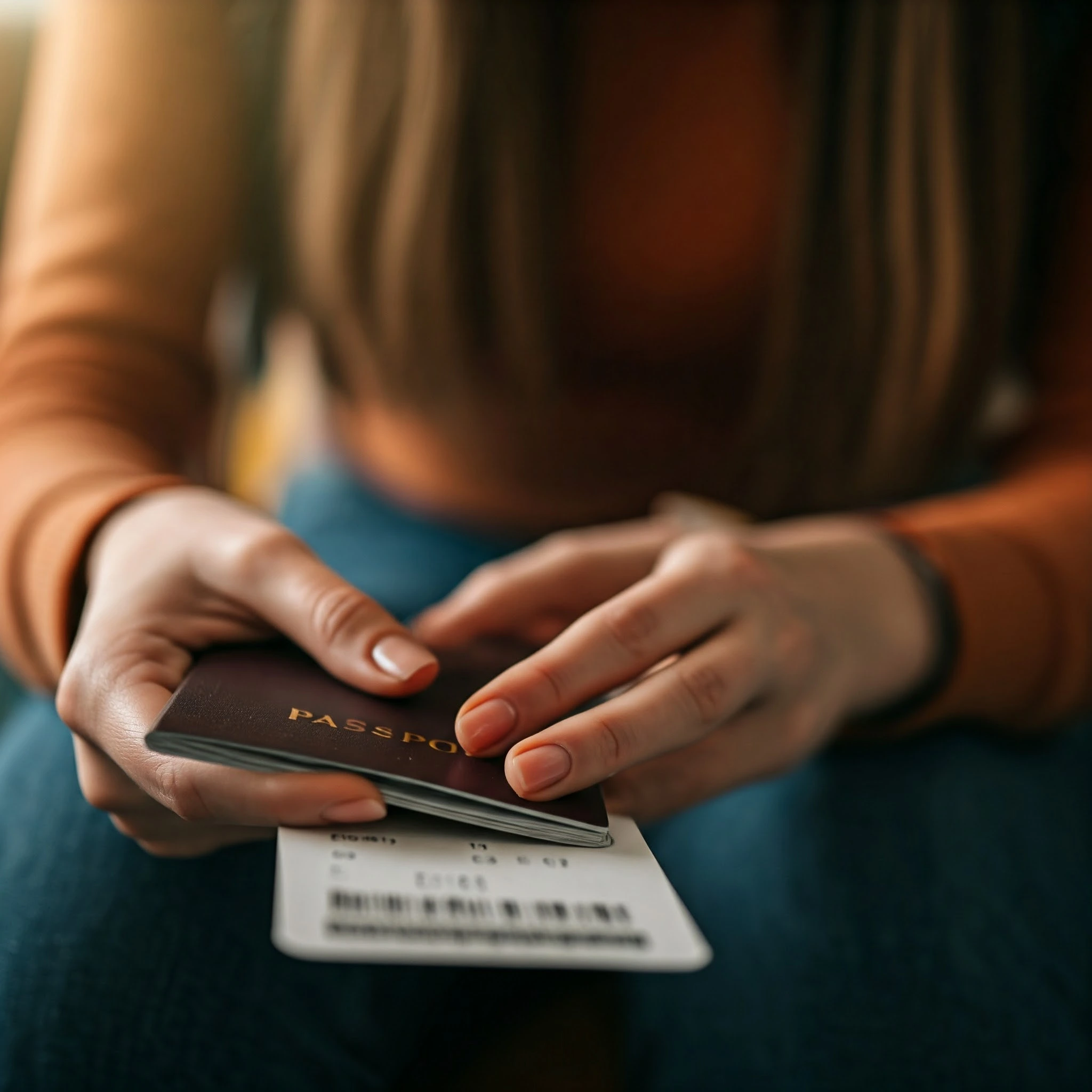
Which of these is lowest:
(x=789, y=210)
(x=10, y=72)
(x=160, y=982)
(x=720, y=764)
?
(x=160, y=982)

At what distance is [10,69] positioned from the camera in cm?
100

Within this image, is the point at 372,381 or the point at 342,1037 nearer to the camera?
the point at 342,1037

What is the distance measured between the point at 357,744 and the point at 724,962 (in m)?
0.30

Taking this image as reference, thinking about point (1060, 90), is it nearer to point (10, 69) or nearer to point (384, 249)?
point (384, 249)

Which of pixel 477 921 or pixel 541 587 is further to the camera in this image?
pixel 541 587

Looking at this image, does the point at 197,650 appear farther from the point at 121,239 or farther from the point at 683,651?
the point at 121,239

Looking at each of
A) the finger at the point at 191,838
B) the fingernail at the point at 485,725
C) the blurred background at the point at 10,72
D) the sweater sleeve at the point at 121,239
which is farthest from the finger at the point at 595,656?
the blurred background at the point at 10,72

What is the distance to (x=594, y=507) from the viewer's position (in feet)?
2.93

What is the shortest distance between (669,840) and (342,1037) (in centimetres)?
25

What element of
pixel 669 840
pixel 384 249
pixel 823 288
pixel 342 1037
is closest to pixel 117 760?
pixel 342 1037

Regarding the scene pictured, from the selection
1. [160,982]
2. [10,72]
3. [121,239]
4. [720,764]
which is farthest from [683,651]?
[10,72]

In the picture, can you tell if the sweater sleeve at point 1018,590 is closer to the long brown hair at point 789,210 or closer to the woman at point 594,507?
the woman at point 594,507

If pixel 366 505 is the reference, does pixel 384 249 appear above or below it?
above

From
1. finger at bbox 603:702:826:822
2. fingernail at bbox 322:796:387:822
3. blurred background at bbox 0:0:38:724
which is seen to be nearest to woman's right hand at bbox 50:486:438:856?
fingernail at bbox 322:796:387:822
